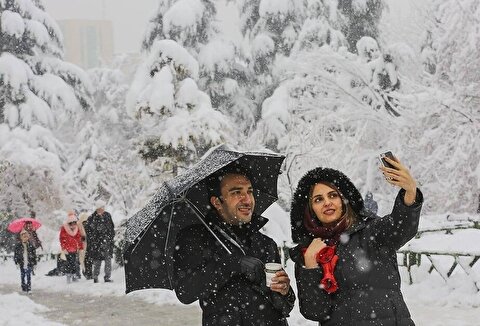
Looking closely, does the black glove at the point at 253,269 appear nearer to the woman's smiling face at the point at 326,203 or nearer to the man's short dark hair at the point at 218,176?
the woman's smiling face at the point at 326,203

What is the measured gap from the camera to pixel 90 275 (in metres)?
15.9

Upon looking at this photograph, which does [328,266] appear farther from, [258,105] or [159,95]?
[258,105]

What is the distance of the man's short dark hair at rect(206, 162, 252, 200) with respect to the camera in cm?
379

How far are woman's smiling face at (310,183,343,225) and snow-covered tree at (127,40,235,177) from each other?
490 inches

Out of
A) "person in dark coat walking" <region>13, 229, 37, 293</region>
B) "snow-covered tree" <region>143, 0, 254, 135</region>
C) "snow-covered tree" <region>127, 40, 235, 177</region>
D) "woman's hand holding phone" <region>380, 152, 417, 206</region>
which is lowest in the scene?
"person in dark coat walking" <region>13, 229, 37, 293</region>

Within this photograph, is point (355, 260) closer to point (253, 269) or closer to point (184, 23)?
point (253, 269)

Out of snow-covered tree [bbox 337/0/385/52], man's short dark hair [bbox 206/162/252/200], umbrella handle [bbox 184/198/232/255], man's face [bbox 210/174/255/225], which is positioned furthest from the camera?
snow-covered tree [bbox 337/0/385/52]

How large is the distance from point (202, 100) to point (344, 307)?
13774 millimetres

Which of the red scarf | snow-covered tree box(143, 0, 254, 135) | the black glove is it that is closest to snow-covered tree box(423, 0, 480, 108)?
snow-covered tree box(143, 0, 254, 135)

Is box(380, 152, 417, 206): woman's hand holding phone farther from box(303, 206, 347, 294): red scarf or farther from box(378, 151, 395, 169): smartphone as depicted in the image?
box(303, 206, 347, 294): red scarf

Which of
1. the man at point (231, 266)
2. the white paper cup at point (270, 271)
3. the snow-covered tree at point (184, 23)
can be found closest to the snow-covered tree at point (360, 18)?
the snow-covered tree at point (184, 23)

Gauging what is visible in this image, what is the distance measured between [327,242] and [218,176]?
0.80 meters

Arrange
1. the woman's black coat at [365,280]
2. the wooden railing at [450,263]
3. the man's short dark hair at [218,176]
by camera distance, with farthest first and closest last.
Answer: the wooden railing at [450,263] → the man's short dark hair at [218,176] → the woman's black coat at [365,280]

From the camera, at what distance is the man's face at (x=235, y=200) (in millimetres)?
3666
